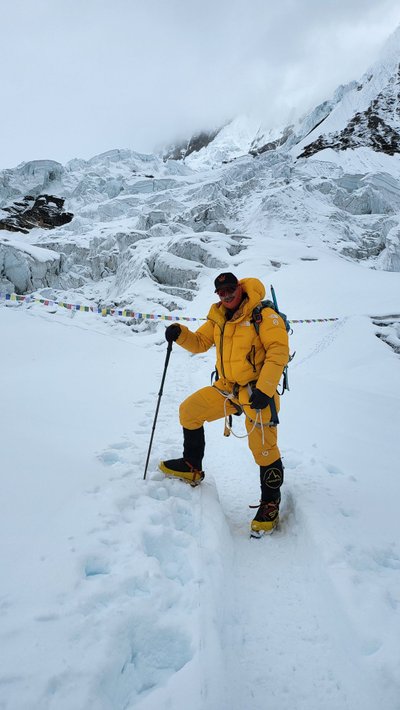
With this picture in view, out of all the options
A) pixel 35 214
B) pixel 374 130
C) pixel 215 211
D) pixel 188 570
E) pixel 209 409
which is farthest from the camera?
pixel 35 214

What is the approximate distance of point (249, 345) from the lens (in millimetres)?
3689

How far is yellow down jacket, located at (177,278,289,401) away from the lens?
138 inches

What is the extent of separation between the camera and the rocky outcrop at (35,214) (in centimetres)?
8019

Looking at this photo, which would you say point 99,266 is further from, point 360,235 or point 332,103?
point 332,103

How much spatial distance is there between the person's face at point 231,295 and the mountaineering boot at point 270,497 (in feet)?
5.73

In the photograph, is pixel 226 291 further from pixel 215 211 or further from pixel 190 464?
pixel 215 211

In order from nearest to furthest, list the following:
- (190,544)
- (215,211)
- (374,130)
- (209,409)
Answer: (190,544)
(209,409)
(215,211)
(374,130)

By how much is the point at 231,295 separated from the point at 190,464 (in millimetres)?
1995

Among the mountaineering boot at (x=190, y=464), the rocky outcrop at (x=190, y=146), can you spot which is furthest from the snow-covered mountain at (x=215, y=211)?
the rocky outcrop at (x=190, y=146)

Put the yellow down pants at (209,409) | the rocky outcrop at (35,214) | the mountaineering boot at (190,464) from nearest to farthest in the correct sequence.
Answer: the yellow down pants at (209,409) → the mountaineering boot at (190,464) → the rocky outcrop at (35,214)

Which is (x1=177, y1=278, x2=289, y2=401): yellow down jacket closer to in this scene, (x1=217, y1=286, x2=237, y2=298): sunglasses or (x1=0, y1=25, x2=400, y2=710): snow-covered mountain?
(x1=217, y1=286, x2=237, y2=298): sunglasses

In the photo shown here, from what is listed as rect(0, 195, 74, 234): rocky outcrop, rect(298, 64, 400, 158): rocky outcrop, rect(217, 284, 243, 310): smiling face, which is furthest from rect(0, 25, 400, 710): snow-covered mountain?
rect(298, 64, 400, 158): rocky outcrop

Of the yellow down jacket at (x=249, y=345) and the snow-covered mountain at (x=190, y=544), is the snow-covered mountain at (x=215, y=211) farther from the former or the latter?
the yellow down jacket at (x=249, y=345)

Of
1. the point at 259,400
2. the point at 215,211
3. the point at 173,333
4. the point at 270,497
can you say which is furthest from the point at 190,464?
the point at 215,211
